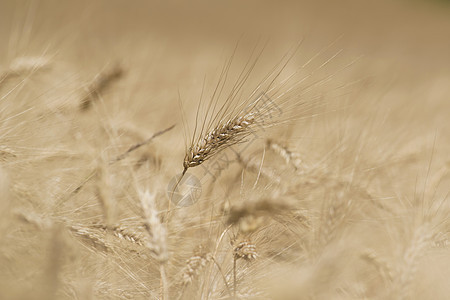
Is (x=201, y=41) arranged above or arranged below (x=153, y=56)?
above

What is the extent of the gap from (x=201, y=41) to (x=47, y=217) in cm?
357

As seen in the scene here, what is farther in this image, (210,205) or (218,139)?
(210,205)

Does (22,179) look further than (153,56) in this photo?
No

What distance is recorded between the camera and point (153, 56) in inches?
81.9

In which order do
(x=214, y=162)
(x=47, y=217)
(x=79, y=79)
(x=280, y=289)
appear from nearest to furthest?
(x=280, y=289)
(x=47, y=217)
(x=214, y=162)
(x=79, y=79)

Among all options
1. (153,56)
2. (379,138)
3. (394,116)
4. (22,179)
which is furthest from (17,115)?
(394,116)

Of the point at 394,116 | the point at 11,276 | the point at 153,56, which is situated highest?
the point at 153,56

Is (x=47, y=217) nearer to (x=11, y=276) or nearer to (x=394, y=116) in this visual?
(x=11, y=276)

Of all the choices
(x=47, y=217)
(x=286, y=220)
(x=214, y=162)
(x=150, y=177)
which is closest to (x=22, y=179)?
(x=47, y=217)

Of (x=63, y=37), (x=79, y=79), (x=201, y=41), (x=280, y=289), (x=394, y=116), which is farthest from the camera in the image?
(x=201, y=41)

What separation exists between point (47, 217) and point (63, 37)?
2.52 feet

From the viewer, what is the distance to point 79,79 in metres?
1.34

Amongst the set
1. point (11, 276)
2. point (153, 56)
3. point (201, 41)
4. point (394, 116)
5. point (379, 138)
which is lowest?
point (11, 276)

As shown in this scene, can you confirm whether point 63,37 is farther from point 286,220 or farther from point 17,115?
point 286,220
